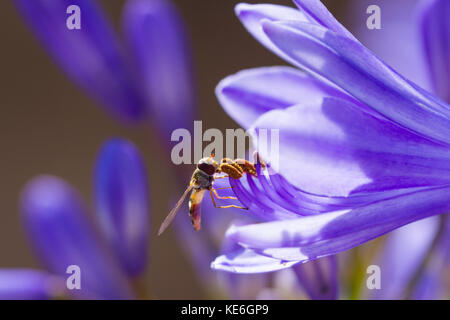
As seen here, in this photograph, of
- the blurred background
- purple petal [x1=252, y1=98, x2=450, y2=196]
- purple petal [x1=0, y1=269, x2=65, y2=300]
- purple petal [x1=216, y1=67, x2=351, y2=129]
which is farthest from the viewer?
the blurred background

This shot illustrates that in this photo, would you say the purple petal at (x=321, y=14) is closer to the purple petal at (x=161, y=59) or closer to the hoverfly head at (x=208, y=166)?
the hoverfly head at (x=208, y=166)

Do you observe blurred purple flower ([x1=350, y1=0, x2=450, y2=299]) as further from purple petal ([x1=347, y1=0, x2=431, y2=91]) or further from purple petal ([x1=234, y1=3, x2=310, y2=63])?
purple petal ([x1=234, y1=3, x2=310, y2=63])

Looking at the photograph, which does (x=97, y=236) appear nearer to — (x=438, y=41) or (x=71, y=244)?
(x=71, y=244)

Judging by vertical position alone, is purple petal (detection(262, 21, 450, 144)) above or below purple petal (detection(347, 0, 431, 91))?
below

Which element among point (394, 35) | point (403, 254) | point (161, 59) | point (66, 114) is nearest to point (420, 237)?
point (403, 254)

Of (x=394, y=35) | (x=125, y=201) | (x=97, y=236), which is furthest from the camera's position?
(x=394, y=35)

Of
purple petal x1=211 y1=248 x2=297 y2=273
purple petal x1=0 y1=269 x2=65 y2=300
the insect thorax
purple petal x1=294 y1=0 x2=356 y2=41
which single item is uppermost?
purple petal x1=294 y1=0 x2=356 y2=41

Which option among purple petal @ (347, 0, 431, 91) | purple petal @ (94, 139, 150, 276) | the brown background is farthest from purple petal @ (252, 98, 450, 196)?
the brown background
